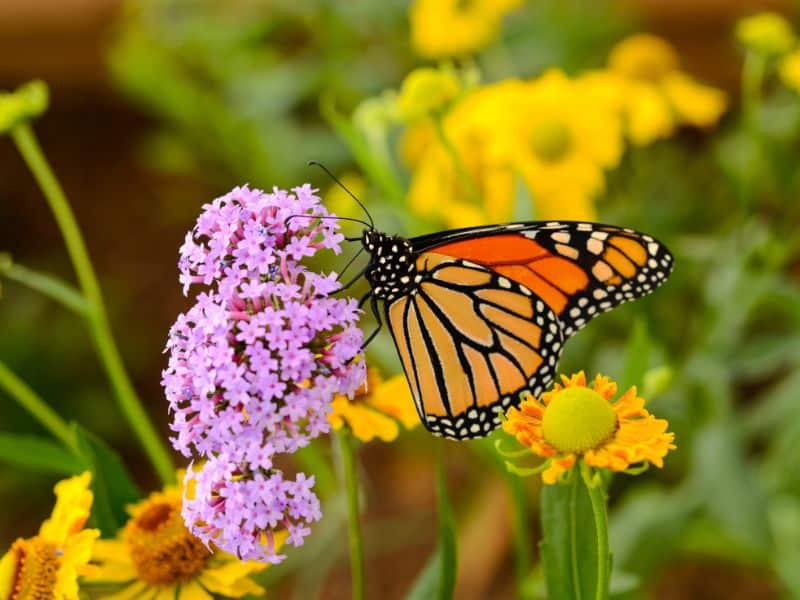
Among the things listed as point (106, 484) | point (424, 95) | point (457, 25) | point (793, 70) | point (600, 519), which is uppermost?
point (457, 25)

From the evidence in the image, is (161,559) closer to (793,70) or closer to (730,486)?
(730,486)

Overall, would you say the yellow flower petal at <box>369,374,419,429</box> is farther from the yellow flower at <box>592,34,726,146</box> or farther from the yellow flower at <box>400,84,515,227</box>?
the yellow flower at <box>592,34,726,146</box>

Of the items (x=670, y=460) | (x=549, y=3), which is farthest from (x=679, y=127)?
(x=670, y=460)

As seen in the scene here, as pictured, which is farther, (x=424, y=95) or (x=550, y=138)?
(x=550, y=138)

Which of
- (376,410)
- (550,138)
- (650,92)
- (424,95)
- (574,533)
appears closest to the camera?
(574,533)

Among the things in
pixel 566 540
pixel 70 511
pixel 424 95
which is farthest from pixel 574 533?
pixel 424 95

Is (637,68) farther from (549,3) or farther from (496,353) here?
(496,353)
